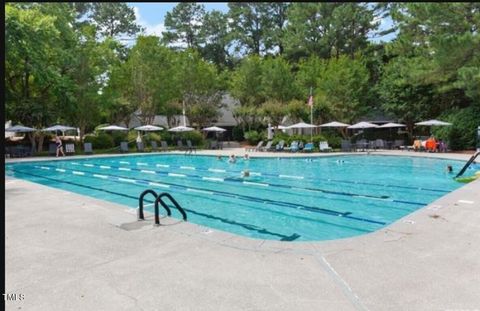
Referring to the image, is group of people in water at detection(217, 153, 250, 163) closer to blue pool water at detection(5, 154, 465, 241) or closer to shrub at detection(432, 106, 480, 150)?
blue pool water at detection(5, 154, 465, 241)

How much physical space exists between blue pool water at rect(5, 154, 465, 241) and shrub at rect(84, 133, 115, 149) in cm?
764

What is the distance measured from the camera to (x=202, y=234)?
566 centimetres

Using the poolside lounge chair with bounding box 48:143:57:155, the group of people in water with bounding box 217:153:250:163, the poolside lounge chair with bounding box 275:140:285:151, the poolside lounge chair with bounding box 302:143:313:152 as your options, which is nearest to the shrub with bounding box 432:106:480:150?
the poolside lounge chair with bounding box 302:143:313:152

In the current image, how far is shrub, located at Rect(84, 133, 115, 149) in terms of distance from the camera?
29.5m

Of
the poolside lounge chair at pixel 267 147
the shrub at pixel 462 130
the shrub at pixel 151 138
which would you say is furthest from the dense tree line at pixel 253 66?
the poolside lounge chair at pixel 267 147

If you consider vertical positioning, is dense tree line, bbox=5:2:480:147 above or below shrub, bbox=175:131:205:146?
above

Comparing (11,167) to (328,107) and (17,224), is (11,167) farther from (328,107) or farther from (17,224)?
(328,107)

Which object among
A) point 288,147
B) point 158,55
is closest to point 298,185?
point 288,147

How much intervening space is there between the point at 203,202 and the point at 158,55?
25.9 metres

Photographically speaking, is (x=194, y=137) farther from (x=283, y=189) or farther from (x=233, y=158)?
(x=283, y=189)

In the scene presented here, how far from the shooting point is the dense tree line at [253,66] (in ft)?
75.2

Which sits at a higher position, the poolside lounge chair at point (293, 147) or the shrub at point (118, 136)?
the shrub at point (118, 136)

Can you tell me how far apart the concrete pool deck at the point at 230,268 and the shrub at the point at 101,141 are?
79.5ft

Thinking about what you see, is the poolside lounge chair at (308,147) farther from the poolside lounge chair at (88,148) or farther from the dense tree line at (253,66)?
the poolside lounge chair at (88,148)
